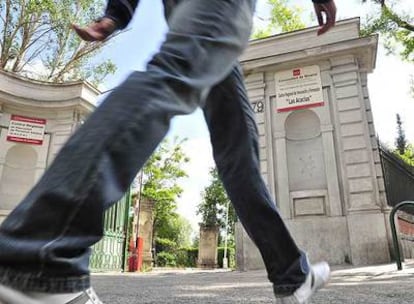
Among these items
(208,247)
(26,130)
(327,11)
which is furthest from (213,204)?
(327,11)

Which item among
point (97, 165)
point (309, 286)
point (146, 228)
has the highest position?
point (146, 228)

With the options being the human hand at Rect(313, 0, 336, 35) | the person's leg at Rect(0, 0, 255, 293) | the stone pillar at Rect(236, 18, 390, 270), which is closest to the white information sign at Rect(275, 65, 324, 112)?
the stone pillar at Rect(236, 18, 390, 270)

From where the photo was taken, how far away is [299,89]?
8.16 metres

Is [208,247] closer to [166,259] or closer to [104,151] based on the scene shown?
[166,259]

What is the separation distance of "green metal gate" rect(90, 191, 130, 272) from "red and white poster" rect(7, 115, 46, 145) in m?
2.87

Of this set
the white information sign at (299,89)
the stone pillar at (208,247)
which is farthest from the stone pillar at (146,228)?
the white information sign at (299,89)

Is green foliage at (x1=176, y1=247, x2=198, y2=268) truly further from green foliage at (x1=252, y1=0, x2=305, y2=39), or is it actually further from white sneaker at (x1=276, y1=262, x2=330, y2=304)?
white sneaker at (x1=276, y1=262, x2=330, y2=304)

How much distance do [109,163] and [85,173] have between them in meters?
0.04

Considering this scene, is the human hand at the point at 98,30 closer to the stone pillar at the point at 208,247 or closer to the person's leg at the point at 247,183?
the person's leg at the point at 247,183

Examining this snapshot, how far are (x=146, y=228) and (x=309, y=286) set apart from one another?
12.6 metres

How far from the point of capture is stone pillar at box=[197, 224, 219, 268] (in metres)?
18.1

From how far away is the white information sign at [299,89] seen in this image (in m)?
7.99

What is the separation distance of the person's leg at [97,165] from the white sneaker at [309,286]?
694 millimetres

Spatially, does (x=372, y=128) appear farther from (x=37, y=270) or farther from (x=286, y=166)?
(x=37, y=270)
